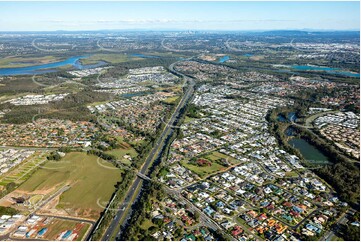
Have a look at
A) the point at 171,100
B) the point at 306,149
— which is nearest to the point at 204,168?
the point at 306,149

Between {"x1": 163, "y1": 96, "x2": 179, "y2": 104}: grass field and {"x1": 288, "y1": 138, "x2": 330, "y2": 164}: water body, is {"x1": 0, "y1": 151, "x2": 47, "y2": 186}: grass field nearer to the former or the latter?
{"x1": 163, "y1": 96, "x2": 179, "y2": 104}: grass field

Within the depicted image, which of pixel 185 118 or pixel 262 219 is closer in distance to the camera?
pixel 262 219

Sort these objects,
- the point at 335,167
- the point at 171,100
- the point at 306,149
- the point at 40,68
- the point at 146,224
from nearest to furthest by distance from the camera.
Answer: the point at 146,224 < the point at 335,167 < the point at 306,149 < the point at 171,100 < the point at 40,68

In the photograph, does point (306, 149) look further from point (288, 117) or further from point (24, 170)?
point (24, 170)

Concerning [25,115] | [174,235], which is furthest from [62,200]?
[25,115]

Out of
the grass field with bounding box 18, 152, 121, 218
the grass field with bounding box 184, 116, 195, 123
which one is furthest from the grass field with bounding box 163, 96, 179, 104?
the grass field with bounding box 18, 152, 121, 218

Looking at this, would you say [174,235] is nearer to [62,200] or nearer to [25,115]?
[62,200]

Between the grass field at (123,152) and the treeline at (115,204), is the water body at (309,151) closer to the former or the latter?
the grass field at (123,152)
